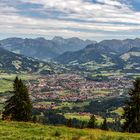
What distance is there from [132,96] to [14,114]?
3048cm

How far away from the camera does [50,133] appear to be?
3206 cm

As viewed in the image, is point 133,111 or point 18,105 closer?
point 133,111

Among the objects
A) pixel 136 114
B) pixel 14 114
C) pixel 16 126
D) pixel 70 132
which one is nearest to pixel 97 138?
pixel 70 132

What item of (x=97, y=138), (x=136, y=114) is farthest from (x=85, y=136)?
(x=136, y=114)

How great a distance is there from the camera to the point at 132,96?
250 ft

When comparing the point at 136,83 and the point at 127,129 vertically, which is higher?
the point at 136,83

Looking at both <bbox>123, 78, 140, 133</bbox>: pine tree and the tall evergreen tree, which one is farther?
the tall evergreen tree

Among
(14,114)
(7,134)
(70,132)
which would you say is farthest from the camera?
(14,114)

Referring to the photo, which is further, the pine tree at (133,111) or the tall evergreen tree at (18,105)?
the tall evergreen tree at (18,105)

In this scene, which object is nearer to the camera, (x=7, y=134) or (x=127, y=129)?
(x=7, y=134)

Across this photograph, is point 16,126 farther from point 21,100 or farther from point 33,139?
point 21,100

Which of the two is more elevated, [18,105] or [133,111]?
[133,111]

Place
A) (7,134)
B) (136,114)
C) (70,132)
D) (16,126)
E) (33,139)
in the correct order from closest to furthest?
(33,139) < (7,134) < (70,132) < (16,126) < (136,114)

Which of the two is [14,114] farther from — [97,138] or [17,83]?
[97,138]
